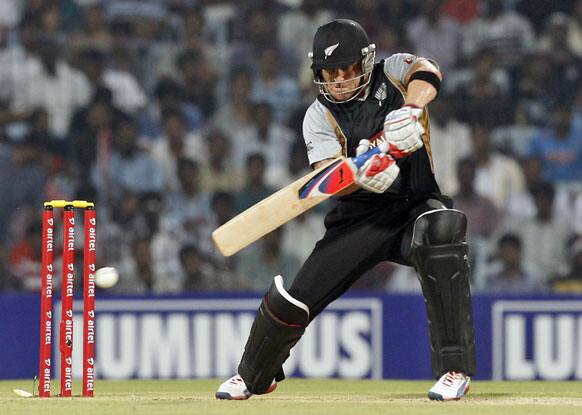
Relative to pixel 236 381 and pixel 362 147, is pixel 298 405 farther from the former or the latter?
pixel 362 147

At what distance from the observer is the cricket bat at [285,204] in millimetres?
5164


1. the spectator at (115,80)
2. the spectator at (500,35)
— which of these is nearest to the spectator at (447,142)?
the spectator at (500,35)

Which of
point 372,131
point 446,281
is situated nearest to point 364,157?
point 372,131

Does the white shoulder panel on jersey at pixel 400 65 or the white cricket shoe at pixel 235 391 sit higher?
the white shoulder panel on jersey at pixel 400 65

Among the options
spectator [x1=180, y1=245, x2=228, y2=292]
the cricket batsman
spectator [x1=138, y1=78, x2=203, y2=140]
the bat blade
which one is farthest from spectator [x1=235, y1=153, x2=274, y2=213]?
the bat blade

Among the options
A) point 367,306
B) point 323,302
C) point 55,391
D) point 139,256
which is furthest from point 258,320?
point 139,256

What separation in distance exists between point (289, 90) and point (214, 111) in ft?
1.99

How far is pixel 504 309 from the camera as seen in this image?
799 cm

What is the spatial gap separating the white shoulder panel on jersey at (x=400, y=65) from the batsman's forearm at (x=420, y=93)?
18 centimetres

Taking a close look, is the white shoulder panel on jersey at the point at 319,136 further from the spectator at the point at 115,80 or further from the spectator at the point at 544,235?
the spectator at the point at 115,80

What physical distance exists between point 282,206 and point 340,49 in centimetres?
69

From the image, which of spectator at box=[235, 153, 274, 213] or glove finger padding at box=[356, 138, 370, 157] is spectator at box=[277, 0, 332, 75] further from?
glove finger padding at box=[356, 138, 370, 157]

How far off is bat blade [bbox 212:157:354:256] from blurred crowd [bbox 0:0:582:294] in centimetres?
374

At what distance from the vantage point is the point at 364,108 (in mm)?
5438
